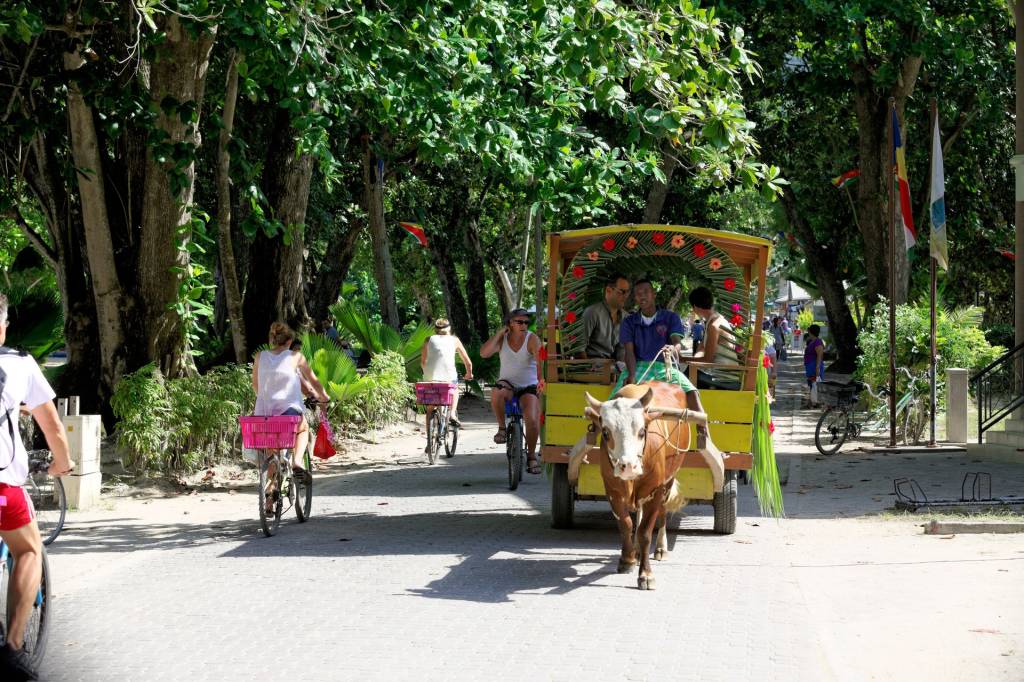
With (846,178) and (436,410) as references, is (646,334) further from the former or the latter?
(846,178)

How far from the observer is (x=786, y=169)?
3462 centimetres

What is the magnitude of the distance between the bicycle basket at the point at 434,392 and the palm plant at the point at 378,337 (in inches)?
202

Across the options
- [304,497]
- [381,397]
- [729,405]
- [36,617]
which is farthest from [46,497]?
[381,397]

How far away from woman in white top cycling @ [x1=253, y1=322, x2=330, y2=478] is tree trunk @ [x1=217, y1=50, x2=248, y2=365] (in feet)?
15.4

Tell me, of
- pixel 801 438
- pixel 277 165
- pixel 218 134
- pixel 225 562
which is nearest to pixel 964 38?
pixel 801 438

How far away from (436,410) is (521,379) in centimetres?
298

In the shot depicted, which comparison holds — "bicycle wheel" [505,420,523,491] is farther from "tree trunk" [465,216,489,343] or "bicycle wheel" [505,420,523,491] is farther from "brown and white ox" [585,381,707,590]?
"tree trunk" [465,216,489,343]

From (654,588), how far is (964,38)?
57.9 feet

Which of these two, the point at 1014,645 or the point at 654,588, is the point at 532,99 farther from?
the point at 1014,645

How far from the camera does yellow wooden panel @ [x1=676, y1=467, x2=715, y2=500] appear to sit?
1036 centimetres

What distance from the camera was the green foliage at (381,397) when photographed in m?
19.0

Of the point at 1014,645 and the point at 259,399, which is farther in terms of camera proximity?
the point at 259,399

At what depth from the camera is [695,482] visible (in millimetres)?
10391

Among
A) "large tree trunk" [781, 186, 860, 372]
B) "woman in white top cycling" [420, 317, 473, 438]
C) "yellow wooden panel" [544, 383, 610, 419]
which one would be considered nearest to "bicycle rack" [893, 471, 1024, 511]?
"yellow wooden panel" [544, 383, 610, 419]
